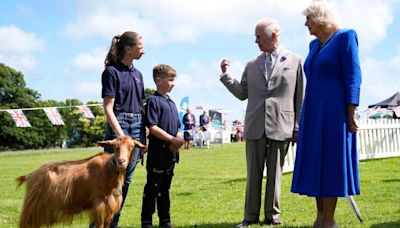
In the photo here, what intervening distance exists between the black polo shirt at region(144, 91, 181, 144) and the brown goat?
2.31 ft

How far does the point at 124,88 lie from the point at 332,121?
2266 mm

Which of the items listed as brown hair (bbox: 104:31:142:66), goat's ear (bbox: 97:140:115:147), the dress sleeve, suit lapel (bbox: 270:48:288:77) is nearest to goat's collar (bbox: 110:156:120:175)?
goat's ear (bbox: 97:140:115:147)

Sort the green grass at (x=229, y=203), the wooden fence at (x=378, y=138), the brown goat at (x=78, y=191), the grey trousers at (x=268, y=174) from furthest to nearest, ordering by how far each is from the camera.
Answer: the wooden fence at (x=378, y=138)
the green grass at (x=229, y=203)
the grey trousers at (x=268, y=174)
the brown goat at (x=78, y=191)

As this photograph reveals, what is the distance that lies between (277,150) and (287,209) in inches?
66.6

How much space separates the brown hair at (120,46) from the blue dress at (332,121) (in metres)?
1.98

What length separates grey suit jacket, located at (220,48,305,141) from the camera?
20.4 feet

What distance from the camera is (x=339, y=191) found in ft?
16.9

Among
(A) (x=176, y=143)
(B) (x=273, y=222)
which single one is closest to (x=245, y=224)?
(B) (x=273, y=222)

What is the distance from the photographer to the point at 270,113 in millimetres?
6230

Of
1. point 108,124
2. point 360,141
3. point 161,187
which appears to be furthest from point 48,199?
point 360,141

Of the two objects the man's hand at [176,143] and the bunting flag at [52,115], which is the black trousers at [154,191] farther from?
the bunting flag at [52,115]

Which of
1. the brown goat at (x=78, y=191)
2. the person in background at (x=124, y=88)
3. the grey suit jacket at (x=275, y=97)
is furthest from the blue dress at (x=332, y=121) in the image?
the person in background at (x=124, y=88)

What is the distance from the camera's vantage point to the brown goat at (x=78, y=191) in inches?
203

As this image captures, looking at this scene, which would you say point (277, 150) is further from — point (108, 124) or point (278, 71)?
point (108, 124)
